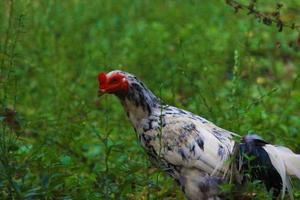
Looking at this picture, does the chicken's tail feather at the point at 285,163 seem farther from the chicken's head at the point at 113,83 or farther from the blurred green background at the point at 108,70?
the chicken's head at the point at 113,83

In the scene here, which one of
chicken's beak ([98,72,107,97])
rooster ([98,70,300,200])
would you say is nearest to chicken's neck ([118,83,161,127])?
rooster ([98,70,300,200])

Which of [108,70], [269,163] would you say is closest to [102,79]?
[269,163]

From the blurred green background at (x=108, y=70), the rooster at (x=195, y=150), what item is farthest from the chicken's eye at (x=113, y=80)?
the blurred green background at (x=108, y=70)

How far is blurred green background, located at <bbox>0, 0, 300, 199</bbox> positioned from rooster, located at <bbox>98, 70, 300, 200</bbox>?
0.38 ft

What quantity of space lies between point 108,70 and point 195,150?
4.67ft

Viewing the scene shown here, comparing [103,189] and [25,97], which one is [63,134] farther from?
[25,97]

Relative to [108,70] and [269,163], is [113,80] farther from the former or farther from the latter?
[108,70]

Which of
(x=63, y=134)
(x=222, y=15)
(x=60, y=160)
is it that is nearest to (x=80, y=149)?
(x=63, y=134)

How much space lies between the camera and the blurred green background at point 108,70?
16.3ft

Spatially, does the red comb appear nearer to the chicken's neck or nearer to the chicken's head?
the chicken's head

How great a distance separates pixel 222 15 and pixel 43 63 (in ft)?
7.93

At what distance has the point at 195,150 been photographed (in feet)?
15.1

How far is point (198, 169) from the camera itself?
180 inches

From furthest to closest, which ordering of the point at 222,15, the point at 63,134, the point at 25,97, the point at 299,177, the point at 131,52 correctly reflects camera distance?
the point at 222,15
the point at 131,52
the point at 25,97
the point at 63,134
the point at 299,177
